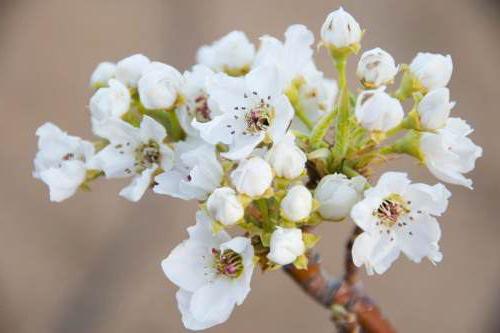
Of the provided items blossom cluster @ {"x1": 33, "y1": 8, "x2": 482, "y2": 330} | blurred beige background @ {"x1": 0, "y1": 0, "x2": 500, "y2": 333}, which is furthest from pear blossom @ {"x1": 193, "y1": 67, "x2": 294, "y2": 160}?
blurred beige background @ {"x1": 0, "y1": 0, "x2": 500, "y2": 333}

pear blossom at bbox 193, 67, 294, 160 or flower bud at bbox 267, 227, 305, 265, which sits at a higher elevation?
pear blossom at bbox 193, 67, 294, 160

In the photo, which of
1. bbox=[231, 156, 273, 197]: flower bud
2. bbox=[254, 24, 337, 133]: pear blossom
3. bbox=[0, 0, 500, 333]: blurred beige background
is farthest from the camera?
bbox=[0, 0, 500, 333]: blurred beige background

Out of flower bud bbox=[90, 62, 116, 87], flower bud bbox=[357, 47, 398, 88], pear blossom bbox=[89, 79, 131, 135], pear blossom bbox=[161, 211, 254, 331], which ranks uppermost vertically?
flower bud bbox=[357, 47, 398, 88]

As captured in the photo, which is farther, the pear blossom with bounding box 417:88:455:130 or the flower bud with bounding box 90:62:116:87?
the flower bud with bounding box 90:62:116:87

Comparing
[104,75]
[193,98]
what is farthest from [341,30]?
[104,75]

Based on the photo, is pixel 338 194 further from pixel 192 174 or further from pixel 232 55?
pixel 232 55

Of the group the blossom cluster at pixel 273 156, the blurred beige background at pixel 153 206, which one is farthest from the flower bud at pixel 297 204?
the blurred beige background at pixel 153 206

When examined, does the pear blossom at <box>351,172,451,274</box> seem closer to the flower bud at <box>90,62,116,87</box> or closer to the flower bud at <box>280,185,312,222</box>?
the flower bud at <box>280,185,312,222</box>

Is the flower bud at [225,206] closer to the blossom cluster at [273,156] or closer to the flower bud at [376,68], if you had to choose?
the blossom cluster at [273,156]
